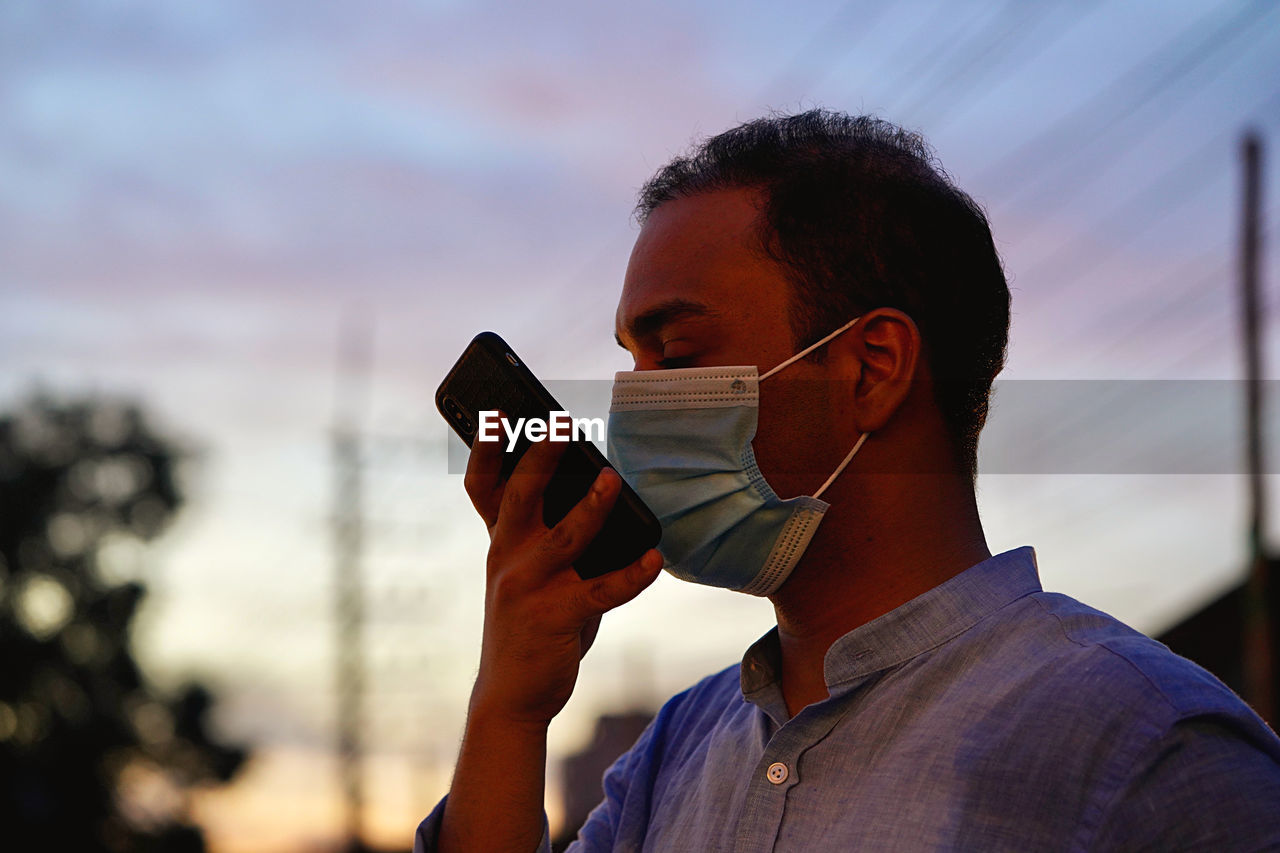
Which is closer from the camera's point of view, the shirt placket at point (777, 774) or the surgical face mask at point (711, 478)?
the shirt placket at point (777, 774)

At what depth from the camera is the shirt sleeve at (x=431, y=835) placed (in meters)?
2.66

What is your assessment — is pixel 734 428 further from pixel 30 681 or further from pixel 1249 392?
pixel 30 681

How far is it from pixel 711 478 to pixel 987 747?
918 millimetres

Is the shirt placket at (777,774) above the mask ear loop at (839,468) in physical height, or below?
below

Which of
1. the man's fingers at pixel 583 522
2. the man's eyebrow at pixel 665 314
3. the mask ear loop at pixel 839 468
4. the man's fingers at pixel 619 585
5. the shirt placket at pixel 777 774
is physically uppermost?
the man's eyebrow at pixel 665 314

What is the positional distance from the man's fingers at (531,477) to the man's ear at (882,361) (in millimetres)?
698

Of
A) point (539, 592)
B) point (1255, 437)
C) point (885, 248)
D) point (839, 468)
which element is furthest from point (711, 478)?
point (1255, 437)

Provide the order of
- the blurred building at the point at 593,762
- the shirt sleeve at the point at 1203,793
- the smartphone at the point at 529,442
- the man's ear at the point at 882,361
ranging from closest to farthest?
the shirt sleeve at the point at 1203,793, the smartphone at the point at 529,442, the man's ear at the point at 882,361, the blurred building at the point at 593,762

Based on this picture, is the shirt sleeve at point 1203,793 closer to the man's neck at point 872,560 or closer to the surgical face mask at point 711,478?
the man's neck at point 872,560

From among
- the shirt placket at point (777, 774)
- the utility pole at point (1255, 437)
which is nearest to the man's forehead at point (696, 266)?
the shirt placket at point (777, 774)

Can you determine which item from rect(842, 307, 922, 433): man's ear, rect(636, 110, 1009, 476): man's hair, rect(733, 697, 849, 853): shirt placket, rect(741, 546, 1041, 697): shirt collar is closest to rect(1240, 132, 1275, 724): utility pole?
rect(636, 110, 1009, 476): man's hair

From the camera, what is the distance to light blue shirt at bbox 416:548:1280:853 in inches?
76.0

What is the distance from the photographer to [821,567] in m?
2.70

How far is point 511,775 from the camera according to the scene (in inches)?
102
